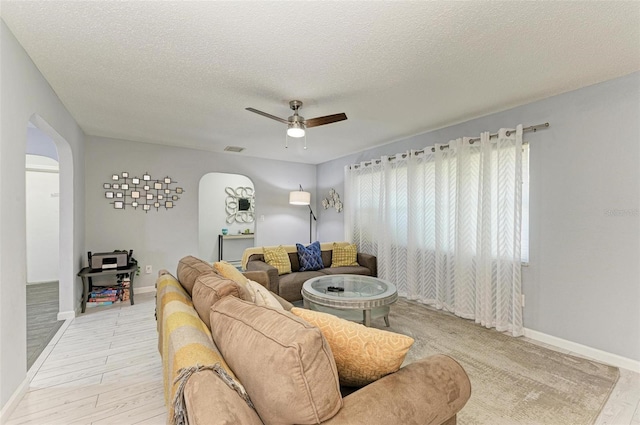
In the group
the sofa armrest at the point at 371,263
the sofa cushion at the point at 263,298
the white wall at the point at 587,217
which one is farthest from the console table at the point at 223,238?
the white wall at the point at 587,217

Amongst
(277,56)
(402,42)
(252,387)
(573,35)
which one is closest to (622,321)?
(573,35)

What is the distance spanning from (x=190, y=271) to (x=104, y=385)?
113 centimetres

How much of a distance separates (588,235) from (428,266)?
1782 mm

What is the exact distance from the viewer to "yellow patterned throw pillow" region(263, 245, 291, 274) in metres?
4.19

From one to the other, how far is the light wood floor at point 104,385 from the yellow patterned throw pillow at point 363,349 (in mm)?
1460

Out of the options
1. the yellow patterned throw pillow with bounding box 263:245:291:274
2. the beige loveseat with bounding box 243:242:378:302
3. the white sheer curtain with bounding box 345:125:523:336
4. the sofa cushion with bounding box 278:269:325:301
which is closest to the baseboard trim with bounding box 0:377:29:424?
the beige loveseat with bounding box 243:242:378:302

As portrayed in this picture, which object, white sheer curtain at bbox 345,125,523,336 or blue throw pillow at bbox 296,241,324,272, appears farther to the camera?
blue throw pillow at bbox 296,241,324,272

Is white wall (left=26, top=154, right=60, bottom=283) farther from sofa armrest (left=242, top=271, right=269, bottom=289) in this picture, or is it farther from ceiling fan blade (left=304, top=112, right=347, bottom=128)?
ceiling fan blade (left=304, top=112, right=347, bottom=128)

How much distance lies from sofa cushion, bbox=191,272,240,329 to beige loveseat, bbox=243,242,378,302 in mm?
1735

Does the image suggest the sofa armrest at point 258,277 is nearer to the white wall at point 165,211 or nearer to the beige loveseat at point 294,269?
the beige loveseat at point 294,269

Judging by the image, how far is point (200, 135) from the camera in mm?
4371

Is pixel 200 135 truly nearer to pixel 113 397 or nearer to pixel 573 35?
pixel 113 397

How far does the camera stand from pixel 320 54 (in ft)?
7.11

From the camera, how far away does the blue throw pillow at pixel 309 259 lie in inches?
174
